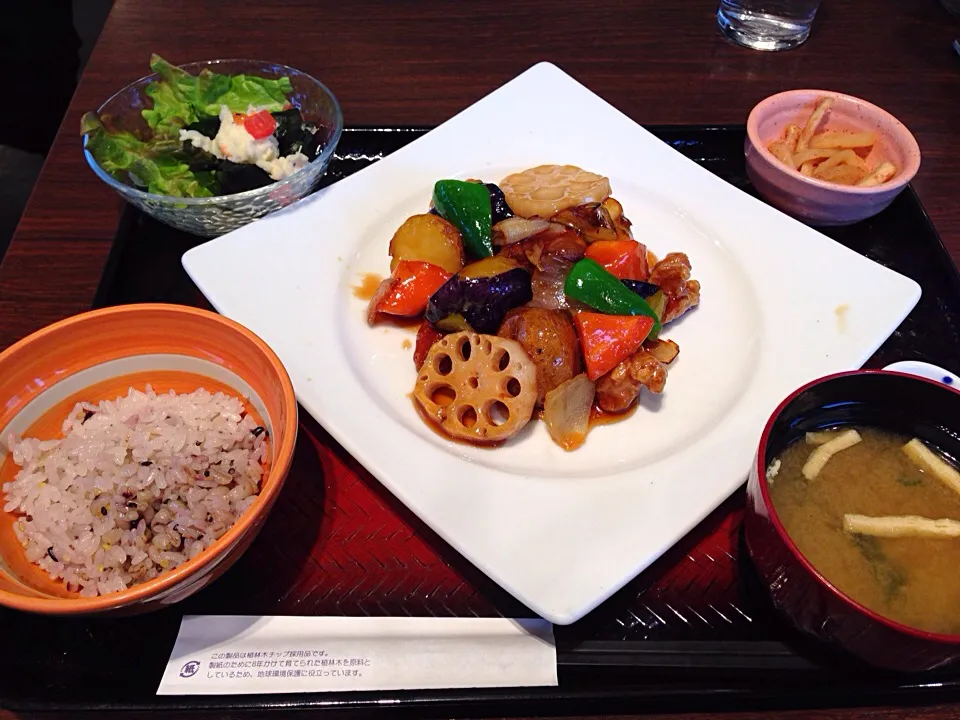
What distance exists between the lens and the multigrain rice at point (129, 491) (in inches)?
63.7

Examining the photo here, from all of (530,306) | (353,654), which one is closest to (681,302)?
(530,306)

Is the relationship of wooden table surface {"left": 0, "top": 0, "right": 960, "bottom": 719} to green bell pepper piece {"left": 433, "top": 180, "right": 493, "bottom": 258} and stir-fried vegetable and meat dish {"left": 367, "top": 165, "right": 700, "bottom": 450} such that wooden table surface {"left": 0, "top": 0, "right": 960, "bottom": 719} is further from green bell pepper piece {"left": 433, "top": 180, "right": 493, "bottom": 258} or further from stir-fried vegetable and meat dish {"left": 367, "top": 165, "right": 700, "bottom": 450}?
stir-fried vegetable and meat dish {"left": 367, "top": 165, "right": 700, "bottom": 450}

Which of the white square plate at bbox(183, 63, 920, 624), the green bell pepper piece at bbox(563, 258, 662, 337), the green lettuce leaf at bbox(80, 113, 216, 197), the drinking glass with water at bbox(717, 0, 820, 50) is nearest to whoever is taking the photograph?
the white square plate at bbox(183, 63, 920, 624)

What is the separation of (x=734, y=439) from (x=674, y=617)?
53cm

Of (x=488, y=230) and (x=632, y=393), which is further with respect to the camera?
(x=488, y=230)

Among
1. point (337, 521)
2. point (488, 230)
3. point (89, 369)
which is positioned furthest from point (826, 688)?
point (89, 369)

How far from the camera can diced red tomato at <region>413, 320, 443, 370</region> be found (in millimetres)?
2254

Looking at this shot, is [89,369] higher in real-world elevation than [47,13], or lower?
higher

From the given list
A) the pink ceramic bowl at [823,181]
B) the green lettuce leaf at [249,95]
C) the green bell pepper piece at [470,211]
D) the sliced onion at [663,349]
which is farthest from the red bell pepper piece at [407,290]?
the pink ceramic bowl at [823,181]

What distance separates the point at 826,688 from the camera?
5.21 feet

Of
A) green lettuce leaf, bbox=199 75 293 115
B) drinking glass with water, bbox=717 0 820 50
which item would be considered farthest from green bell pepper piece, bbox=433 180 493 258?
drinking glass with water, bbox=717 0 820 50

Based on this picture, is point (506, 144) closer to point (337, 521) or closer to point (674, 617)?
point (337, 521)

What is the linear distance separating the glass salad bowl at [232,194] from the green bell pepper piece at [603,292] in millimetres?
1131

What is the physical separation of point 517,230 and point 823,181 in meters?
1.20
